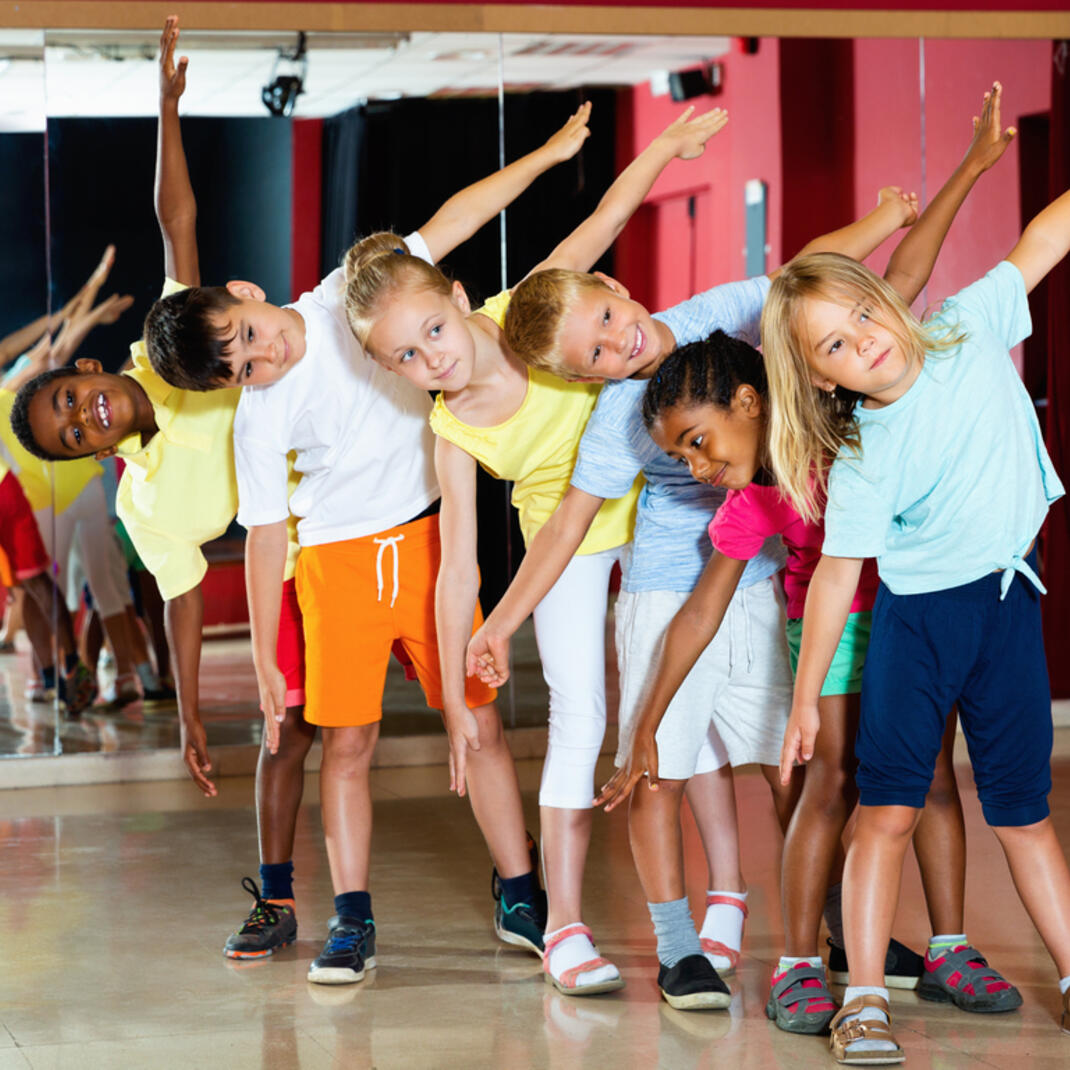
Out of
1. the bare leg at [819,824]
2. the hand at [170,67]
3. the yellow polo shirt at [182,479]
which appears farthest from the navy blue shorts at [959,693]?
the hand at [170,67]

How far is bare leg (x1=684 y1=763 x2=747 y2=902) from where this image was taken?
101 inches

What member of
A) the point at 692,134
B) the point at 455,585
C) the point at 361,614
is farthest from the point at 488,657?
the point at 692,134

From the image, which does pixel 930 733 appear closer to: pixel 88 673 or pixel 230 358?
pixel 230 358

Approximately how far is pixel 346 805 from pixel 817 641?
92cm

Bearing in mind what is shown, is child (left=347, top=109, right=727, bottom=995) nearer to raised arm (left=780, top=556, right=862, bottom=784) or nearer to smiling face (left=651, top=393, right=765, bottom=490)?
smiling face (left=651, top=393, right=765, bottom=490)

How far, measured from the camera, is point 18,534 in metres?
4.25

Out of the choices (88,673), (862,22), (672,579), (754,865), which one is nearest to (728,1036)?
(672,579)

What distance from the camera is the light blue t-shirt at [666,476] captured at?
2354 millimetres

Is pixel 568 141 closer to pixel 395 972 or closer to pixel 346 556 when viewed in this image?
pixel 346 556

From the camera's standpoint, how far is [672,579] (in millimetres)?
2463

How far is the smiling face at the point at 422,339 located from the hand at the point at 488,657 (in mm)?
396

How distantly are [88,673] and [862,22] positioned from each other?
289 centimetres

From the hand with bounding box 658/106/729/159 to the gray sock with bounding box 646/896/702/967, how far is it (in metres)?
1.28

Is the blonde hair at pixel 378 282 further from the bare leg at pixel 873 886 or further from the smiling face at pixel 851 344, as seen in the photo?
the bare leg at pixel 873 886
